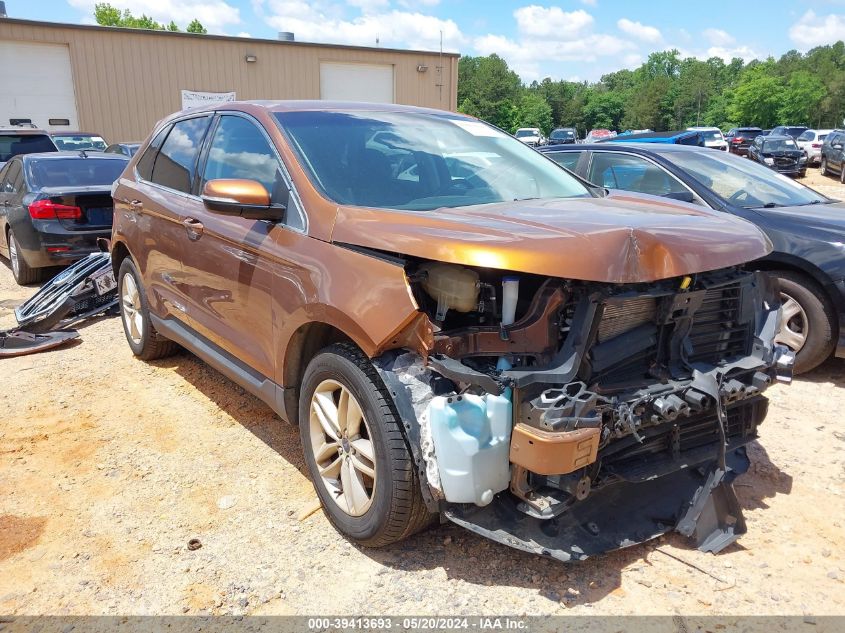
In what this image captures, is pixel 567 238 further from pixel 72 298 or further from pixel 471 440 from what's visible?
pixel 72 298

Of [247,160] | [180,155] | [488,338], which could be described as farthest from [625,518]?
[180,155]

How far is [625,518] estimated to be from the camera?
257 centimetres

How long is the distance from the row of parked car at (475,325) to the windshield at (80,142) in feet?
43.9


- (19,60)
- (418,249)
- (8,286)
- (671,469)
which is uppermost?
(19,60)

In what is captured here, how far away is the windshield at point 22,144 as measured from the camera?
1211 centimetres

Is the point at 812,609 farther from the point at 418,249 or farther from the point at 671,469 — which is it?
the point at 418,249

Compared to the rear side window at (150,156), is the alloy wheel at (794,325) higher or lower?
lower

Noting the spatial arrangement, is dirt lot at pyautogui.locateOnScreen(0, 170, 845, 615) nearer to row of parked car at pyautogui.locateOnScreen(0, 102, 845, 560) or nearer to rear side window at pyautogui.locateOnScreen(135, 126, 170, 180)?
row of parked car at pyautogui.locateOnScreen(0, 102, 845, 560)

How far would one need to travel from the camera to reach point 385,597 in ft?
8.15

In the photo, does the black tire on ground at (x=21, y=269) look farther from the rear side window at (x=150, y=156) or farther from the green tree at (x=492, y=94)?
the green tree at (x=492, y=94)

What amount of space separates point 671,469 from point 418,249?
1333mm

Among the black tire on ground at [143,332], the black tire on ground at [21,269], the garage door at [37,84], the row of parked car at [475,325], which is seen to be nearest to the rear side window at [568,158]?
the row of parked car at [475,325]

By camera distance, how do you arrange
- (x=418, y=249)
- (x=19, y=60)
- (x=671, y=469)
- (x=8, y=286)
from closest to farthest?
(x=418, y=249), (x=671, y=469), (x=8, y=286), (x=19, y=60)

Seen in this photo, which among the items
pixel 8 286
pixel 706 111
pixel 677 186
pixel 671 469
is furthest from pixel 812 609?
pixel 706 111
